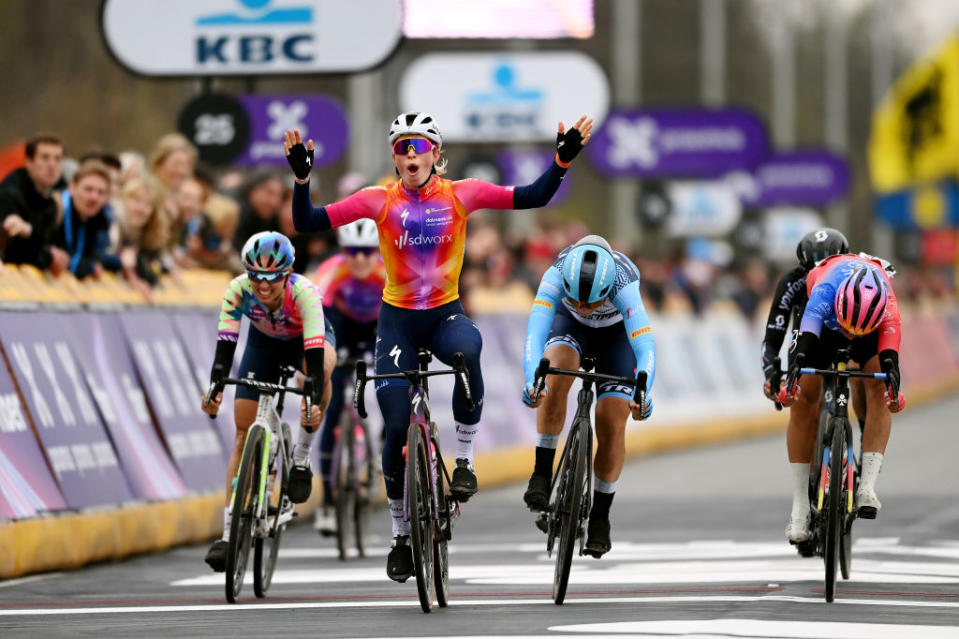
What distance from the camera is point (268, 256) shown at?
12008mm

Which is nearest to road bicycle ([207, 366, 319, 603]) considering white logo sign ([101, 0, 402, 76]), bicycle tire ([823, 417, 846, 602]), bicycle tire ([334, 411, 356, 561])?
bicycle tire ([334, 411, 356, 561])

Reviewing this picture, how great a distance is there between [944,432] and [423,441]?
1957 cm

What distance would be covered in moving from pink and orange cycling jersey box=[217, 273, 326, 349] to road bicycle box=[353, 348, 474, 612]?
2.72ft

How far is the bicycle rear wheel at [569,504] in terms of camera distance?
36.2ft

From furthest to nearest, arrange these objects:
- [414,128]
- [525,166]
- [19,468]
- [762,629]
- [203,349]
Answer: [525,166], [203,349], [19,468], [414,128], [762,629]

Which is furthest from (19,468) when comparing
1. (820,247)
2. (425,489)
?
(820,247)

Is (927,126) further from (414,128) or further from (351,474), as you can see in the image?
(414,128)

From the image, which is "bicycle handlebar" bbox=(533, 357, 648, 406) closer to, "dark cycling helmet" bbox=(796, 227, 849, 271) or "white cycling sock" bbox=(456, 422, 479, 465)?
"white cycling sock" bbox=(456, 422, 479, 465)

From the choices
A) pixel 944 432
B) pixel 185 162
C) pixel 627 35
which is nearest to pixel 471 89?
pixel 944 432

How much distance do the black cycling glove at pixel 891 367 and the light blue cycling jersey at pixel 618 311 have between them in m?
1.19

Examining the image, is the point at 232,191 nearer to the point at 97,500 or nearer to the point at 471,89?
the point at 97,500

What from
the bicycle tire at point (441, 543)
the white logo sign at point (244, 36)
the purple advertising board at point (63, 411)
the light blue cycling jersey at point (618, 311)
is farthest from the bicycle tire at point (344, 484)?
the white logo sign at point (244, 36)

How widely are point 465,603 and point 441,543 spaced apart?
42 cm

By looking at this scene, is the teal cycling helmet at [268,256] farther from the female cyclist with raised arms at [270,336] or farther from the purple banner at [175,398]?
the purple banner at [175,398]
